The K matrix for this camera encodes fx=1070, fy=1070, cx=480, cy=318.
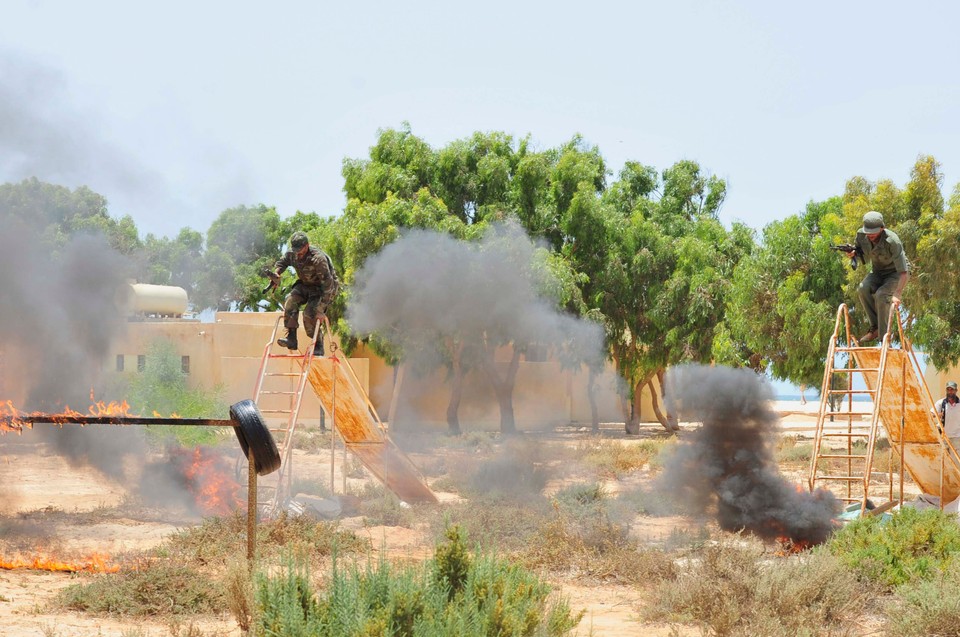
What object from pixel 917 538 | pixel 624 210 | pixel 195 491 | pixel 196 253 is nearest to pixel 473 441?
pixel 624 210

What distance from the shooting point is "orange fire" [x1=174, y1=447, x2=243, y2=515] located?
1300cm

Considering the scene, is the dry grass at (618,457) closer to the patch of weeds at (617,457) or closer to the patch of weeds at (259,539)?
the patch of weeds at (617,457)

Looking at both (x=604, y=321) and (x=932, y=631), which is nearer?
(x=932, y=631)

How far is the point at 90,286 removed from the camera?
17.8m

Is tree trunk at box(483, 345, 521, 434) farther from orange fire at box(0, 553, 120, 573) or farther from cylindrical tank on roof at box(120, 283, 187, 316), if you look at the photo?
orange fire at box(0, 553, 120, 573)

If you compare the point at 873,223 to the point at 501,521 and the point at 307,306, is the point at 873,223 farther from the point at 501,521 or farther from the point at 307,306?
the point at 307,306

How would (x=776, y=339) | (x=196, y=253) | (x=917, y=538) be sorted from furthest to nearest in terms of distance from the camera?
(x=196, y=253)
(x=776, y=339)
(x=917, y=538)

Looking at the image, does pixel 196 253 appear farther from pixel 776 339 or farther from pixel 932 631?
pixel 932 631

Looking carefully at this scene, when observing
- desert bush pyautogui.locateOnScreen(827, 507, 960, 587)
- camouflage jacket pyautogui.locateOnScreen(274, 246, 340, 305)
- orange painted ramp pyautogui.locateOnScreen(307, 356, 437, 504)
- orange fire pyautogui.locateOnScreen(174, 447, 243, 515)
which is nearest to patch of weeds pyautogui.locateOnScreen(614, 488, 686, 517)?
orange painted ramp pyautogui.locateOnScreen(307, 356, 437, 504)

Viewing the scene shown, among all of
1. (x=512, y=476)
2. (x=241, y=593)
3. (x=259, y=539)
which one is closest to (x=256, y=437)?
(x=241, y=593)

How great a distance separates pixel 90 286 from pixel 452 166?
41.3ft

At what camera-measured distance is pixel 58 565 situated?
9.01m

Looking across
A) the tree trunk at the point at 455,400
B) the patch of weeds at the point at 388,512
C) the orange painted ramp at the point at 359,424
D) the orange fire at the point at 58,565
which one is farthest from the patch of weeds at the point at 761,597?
the tree trunk at the point at 455,400

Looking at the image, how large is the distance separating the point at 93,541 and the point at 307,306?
3.65m
